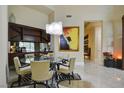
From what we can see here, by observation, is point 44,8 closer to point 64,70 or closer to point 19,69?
point 64,70

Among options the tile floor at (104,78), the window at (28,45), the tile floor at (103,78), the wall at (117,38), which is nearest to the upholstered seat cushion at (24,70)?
the tile floor at (103,78)

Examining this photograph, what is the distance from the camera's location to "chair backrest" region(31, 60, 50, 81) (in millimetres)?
3774

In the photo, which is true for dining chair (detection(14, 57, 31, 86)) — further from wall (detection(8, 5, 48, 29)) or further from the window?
the window

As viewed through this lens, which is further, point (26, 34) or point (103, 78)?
point (26, 34)

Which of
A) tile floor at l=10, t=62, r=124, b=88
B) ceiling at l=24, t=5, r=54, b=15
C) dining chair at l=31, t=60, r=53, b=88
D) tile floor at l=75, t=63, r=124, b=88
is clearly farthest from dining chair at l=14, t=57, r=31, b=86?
ceiling at l=24, t=5, r=54, b=15

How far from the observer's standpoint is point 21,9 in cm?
755

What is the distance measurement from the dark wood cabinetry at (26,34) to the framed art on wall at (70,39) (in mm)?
945

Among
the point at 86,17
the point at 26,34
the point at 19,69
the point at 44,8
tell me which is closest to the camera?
the point at 19,69

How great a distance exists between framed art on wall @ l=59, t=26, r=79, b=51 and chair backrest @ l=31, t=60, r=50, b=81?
5443 millimetres

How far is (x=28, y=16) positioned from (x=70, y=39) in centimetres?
284

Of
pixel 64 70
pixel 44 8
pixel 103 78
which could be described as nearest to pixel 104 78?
pixel 103 78

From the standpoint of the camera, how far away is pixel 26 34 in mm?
7660

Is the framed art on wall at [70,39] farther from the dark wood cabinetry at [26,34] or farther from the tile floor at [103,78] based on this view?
the tile floor at [103,78]

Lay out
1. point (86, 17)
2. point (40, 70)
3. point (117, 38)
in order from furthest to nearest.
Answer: point (86, 17) → point (117, 38) → point (40, 70)
